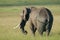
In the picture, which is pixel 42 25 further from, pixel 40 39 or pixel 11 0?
pixel 11 0

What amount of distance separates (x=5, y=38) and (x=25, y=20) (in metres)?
2.09

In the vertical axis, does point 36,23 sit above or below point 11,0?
above

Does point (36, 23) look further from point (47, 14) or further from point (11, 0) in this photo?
point (11, 0)

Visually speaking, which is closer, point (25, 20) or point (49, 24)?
point (49, 24)

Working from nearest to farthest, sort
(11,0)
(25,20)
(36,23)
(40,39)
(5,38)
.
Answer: (40,39)
(5,38)
(36,23)
(25,20)
(11,0)

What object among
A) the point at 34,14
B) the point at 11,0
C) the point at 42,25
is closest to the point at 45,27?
the point at 42,25

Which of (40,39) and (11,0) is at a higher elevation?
(40,39)

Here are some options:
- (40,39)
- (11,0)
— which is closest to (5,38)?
(40,39)

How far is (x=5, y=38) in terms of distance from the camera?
38.5ft

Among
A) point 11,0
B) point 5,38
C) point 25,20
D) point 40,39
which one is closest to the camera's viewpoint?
point 40,39

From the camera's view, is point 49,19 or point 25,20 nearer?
point 49,19

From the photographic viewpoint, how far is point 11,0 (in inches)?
2539

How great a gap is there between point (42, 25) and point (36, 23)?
57cm

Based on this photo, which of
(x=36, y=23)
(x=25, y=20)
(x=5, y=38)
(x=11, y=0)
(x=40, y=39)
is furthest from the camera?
(x=11, y=0)
